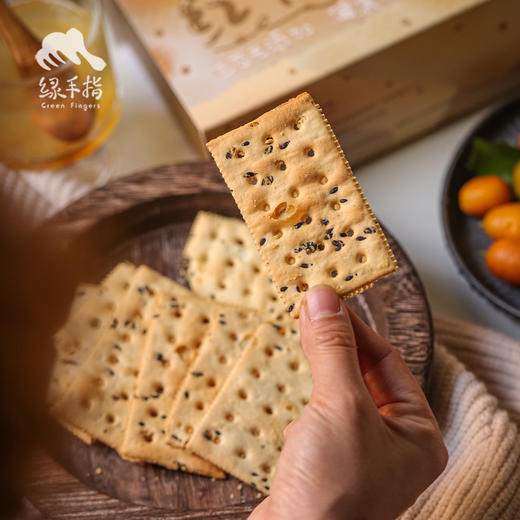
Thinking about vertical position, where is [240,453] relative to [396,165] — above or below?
below

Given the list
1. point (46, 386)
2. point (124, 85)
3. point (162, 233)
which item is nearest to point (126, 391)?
point (46, 386)

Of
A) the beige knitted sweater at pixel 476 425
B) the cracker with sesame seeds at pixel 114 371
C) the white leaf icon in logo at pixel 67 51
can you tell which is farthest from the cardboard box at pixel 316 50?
the beige knitted sweater at pixel 476 425

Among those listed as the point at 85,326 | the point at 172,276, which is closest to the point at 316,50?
the point at 172,276

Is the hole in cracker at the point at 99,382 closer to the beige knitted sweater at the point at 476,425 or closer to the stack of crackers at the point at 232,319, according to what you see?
the stack of crackers at the point at 232,319

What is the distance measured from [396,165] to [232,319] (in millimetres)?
337

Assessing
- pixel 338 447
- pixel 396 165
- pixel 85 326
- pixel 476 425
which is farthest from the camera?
pixel 396 165

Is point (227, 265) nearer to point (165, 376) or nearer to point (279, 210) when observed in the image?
point (165, 376)

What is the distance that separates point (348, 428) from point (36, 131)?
535mm

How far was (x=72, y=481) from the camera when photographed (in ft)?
2.01

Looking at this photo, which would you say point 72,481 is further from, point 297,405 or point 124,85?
point 124,85

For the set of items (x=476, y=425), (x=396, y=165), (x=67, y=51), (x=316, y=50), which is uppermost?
(x=67, y=51)

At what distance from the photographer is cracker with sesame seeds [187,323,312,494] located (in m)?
0.60

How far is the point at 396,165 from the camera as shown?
82cm

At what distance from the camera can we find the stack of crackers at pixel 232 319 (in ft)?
1.51
